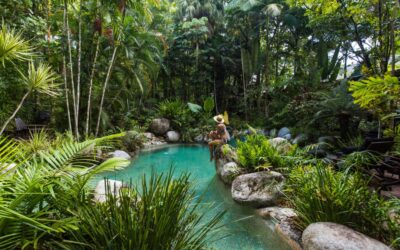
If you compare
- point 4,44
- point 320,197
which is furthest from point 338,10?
point 4,44

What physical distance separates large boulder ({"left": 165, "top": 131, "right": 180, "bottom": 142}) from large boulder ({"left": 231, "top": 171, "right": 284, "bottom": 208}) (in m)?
8.16

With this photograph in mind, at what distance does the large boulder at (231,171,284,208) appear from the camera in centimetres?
400

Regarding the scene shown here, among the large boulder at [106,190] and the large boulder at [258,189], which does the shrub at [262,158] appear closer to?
the large boulder at [258,189]

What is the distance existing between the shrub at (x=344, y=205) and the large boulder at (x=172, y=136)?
977cm

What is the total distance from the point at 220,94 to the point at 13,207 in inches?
653

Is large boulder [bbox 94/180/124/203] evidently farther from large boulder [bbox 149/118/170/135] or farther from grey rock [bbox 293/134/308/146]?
large boulder [bbox 149/118/170/135]

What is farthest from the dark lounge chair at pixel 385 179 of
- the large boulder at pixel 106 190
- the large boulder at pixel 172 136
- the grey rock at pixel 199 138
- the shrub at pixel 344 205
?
the large boulder at pixel 172 136

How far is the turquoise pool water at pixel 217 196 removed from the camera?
3.00 metres

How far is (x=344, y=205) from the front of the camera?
2553mm

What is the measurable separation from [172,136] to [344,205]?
1030 centimetres

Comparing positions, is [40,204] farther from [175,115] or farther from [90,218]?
[175,115]

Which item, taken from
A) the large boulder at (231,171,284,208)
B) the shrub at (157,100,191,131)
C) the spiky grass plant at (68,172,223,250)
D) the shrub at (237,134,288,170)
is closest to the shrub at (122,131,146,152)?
the shrub at (157,100,191,131)

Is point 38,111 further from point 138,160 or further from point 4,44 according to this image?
point 4,44

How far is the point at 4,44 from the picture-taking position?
9.45 feet
